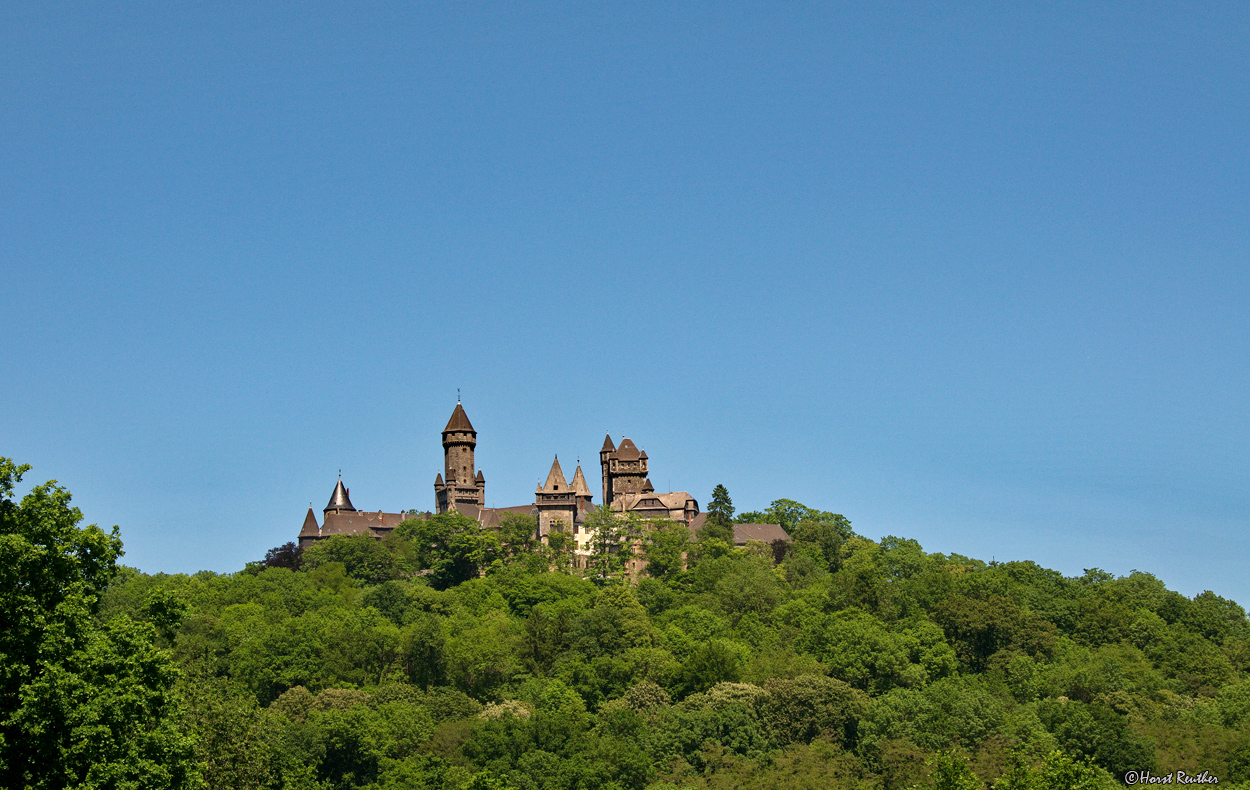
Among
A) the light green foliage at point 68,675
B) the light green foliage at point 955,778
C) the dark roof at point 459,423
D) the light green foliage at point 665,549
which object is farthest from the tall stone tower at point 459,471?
the light green foliage at point 68,675

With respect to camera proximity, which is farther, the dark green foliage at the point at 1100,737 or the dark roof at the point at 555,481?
the dark roof at the point at 555,481

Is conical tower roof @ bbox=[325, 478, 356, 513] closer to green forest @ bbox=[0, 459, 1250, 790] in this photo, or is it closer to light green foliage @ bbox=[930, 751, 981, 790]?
green forest @ bbox=[0, 459, 1250, 790]

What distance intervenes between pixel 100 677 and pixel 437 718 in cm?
4408

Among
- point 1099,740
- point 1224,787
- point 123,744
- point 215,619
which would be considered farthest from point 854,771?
point 123,744

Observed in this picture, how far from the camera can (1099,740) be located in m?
64.6

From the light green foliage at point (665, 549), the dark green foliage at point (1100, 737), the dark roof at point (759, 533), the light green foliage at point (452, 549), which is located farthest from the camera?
the dark roof at point (759, 533)

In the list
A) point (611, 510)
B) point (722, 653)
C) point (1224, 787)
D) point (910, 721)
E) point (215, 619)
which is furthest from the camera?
point (611, 510)

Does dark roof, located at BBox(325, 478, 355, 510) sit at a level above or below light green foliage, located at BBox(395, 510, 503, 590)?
above

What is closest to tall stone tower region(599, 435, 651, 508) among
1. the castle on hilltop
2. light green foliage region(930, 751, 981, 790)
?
the castle on hilltop

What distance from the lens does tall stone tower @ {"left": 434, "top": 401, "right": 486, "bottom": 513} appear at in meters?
111

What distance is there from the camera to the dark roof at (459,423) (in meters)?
115

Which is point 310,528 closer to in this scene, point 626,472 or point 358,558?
point 358,558

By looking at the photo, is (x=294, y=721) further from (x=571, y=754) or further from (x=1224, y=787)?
(x=1224, y=787)

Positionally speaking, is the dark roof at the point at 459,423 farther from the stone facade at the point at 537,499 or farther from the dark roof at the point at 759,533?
the dark roof at the point at 759,533
